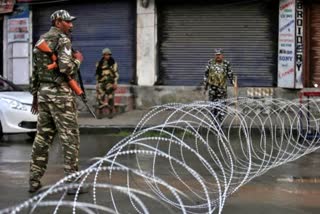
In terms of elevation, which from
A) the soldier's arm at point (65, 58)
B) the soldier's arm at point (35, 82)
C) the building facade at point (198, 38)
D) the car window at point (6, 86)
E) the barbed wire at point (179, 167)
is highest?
the building facade at point (198, 38)

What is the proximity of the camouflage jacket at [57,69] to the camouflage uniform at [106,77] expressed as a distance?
9877mm

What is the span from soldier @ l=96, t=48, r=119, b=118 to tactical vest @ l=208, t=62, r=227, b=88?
11.5 ft

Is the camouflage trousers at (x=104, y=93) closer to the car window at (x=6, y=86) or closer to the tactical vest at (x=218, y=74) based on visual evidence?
the car window at (x=6, y=86)

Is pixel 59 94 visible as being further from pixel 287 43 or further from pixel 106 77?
pixel 287 43

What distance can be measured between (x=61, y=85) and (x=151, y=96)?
11.9 meters

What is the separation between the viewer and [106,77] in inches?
666

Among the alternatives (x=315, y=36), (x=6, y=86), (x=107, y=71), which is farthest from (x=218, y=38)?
(x=6, y=86)

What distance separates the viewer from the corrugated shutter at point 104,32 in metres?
19.4

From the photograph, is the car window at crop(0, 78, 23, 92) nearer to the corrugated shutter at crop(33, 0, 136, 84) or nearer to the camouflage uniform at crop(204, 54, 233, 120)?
the camouflage uniform at crop(204, 54, 233, 120)

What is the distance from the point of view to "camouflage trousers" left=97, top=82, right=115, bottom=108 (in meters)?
17.0

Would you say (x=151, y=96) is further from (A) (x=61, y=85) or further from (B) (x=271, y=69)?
(A) (x=61, y=85)

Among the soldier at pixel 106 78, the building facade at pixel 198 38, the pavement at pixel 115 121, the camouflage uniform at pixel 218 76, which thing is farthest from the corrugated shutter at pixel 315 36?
the soldier at pixel 106 78

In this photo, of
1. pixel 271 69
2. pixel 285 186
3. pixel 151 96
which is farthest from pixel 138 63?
pixel 285 186

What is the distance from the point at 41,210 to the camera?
6309 millimetres
